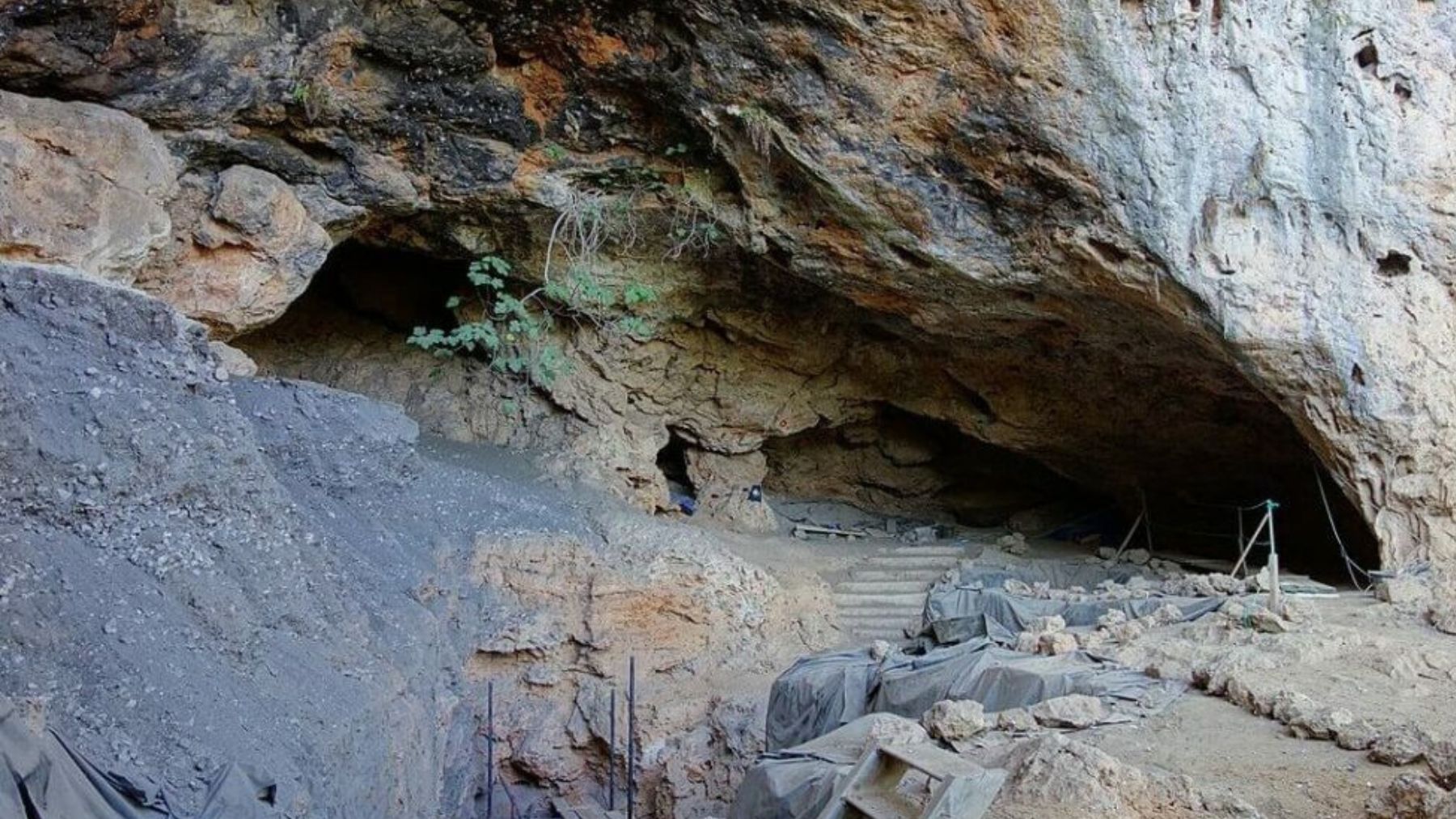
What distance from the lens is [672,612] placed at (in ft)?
37.6

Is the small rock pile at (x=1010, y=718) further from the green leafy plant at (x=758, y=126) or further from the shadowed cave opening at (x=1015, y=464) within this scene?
the shadowed cave opening at (x=1015, y=464)

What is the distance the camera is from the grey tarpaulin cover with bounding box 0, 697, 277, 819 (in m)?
4.86

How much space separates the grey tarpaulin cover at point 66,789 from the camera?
191 inches

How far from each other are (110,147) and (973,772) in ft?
24.5

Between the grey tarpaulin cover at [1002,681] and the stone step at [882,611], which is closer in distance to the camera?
the grey tarpaulin cover at [1002,681]

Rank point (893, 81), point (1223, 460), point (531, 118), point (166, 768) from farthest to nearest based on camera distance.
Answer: point (1223, 460), point (531, 118), point (893, 81), point (166, 768)

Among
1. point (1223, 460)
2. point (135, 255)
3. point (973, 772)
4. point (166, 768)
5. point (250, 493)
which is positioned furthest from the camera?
point (1223, 460)

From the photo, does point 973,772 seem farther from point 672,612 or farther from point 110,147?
point 110,147

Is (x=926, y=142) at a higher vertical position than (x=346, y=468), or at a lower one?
higher

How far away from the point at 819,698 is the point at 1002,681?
1672 millimetres

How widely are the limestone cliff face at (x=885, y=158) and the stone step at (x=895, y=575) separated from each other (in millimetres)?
3087

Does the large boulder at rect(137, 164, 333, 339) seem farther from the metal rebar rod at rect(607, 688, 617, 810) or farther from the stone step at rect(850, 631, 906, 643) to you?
the stone step at rect(850, 631, 906, 643)

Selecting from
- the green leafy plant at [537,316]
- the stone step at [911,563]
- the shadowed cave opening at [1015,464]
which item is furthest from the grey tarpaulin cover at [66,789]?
the stone step at [911,563]

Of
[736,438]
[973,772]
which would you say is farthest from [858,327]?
[973,772]
